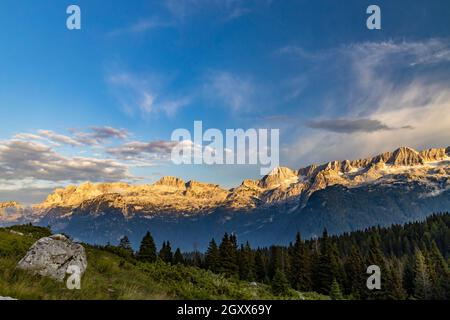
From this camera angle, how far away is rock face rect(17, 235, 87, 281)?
15570 mm

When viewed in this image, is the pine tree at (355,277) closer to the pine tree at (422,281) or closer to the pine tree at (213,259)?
the pine tree at (422,281)

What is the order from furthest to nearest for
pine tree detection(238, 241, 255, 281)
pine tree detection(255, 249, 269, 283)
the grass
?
pine tree detection(255, 249, 269, 283) → pine tree detection(238, 241, 255, 281) → the grass

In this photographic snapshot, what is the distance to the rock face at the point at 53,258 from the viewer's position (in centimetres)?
1557

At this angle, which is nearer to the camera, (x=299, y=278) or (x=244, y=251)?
(x=299, y=278)

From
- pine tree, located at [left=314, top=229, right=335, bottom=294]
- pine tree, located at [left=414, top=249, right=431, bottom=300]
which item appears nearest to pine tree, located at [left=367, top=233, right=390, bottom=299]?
pine tree, located at [left=314, top=229, right=335, bottom=294]

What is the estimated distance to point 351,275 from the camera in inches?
3479

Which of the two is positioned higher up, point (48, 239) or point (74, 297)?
point (48, 239)

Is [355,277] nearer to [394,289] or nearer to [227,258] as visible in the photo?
[394,289]

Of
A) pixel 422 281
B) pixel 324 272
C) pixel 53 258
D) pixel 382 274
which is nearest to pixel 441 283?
pixel 422 281

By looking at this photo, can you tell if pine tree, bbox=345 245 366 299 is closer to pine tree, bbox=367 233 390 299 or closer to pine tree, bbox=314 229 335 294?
pine tree, bbox=367 233 390 299

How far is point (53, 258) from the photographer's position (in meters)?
16.6
